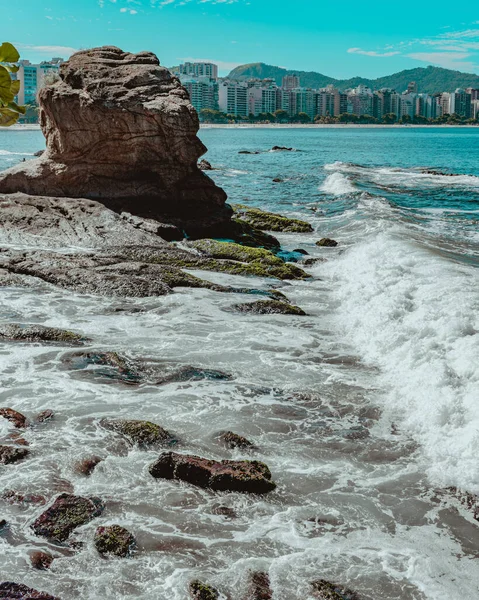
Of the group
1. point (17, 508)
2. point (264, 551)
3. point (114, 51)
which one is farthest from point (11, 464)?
point (114, 51)

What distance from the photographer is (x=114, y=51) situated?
71.1 feet

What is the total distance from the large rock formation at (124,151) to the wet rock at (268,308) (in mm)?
6853

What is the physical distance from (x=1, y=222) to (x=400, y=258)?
10624 mm

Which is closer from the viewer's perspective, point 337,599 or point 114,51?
point 337,599

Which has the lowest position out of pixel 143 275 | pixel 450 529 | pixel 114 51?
pixel 450 529

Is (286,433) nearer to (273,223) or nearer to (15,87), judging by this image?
(15,87)

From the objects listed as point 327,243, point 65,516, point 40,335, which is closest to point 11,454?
point 65,516

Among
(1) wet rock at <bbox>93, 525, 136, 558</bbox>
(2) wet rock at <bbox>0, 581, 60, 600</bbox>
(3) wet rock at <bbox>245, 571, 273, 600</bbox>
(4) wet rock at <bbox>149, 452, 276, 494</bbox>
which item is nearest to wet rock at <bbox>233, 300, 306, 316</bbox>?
(4) wet rock at <bbox>149, 452, 276, 494</bbox>

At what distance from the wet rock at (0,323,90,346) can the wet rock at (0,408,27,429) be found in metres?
2.79

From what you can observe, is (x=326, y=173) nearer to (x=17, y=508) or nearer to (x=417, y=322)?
(x=417, y=322)

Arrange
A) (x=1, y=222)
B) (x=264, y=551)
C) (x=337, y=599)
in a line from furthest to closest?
(x=1, y=222), (x=264, y=551), (x=337, y=599)

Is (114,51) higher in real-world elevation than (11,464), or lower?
higher

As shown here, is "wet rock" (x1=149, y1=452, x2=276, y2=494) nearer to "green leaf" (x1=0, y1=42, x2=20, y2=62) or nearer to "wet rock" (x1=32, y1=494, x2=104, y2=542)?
"wet rock" (x1=32, y1=494, x2=104, y2=542)

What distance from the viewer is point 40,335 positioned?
1064 cm
